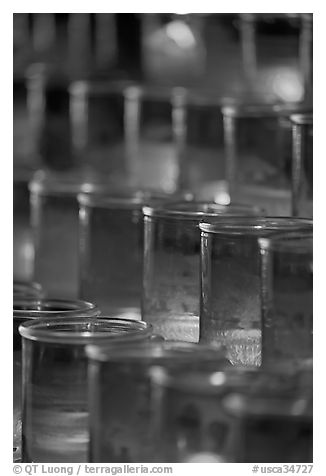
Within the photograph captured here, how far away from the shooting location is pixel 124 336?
2.52 ft

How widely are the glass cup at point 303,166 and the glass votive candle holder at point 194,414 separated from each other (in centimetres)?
37

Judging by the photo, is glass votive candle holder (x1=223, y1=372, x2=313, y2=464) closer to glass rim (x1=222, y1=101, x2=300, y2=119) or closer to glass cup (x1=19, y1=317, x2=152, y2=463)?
glass cup (x1=19, y1=317, x2=152, y2=463)

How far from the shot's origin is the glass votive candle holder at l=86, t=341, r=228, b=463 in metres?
0.67

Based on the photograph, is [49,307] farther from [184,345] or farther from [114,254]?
[184,345]

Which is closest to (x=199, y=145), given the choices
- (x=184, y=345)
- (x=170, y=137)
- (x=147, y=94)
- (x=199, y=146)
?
(x=199, y=146)

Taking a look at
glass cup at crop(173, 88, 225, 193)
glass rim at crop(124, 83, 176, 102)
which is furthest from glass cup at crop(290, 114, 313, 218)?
glass rim at crop(124, 83, 176, 102)

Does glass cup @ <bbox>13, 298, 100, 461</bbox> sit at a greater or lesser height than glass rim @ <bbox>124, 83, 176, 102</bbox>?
lesser

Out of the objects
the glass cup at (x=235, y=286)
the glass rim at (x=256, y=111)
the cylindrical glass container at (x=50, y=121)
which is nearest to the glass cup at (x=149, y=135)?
the cylindrical glass container at (x=50, y=121)

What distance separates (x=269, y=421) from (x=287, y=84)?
1.31m

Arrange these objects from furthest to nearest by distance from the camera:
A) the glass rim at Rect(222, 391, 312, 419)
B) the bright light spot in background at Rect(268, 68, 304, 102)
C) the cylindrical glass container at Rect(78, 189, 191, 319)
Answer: the bright light spot in background at Rect(268, 68, 304, 102) → the cylindrical glass container at Rect(78, 189, 191, 319) → the glass rim at Rect(222, 391, 312, 419)

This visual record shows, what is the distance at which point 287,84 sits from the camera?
1.88 meters

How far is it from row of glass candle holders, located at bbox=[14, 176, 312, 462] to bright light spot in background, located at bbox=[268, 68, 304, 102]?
0.75 m

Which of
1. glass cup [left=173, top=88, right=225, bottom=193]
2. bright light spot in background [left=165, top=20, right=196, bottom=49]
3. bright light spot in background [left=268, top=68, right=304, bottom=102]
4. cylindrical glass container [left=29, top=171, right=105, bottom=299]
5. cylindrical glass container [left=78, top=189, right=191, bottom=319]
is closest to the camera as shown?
cylindrical glass container [left=78, top=189, right=191, bottom=319]
